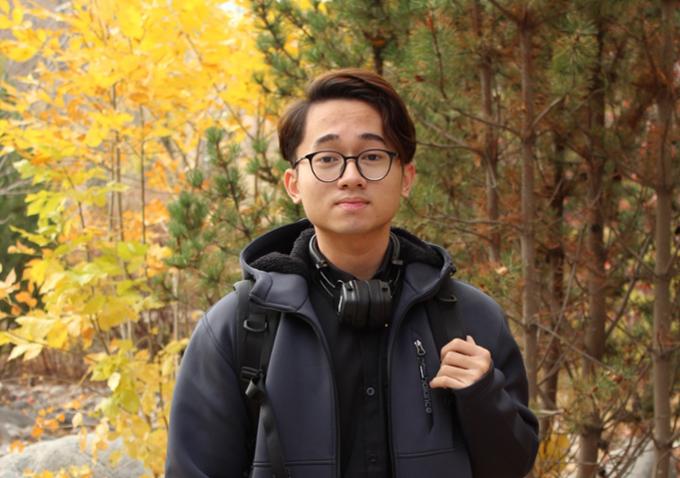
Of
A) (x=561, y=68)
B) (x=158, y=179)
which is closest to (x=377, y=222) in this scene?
(x=561, y=68)

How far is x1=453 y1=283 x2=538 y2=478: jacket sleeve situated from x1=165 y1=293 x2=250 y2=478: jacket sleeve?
Result: 0.45 meters

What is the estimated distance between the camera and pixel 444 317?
180 cm

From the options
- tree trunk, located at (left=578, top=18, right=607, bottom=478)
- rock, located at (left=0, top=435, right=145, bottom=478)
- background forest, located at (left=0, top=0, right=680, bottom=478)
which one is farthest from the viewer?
rock, located at (left=0, top=435, right=145, bottom=478)

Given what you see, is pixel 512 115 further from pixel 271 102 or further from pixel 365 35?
pixel 271 102

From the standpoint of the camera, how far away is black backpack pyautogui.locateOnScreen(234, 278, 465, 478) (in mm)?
1631

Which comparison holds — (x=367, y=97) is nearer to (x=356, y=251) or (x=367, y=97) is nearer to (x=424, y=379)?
(x=356, y=251)

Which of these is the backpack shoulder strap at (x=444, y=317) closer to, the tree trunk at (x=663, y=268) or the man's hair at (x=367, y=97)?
the man's hair at (x=367, y=97)

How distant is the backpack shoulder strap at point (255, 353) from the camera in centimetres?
165

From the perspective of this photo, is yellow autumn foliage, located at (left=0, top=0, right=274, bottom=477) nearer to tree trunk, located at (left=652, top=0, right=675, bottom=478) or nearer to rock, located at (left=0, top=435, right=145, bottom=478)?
rock, located at (left=0, top=435, right=145, bottom=478)

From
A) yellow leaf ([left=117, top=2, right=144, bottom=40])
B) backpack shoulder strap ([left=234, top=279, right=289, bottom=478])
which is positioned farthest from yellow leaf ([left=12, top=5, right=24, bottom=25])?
backpack shoulder strap ([left=234, top=279, right=289, bottom=478])

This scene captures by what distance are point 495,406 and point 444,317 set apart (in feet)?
0.74

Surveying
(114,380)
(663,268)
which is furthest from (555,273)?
(114,380)

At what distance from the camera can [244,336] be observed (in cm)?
174

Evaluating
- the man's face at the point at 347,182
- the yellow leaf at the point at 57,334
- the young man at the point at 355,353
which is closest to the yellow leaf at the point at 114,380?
the yellow leaf at the point at 57,334
